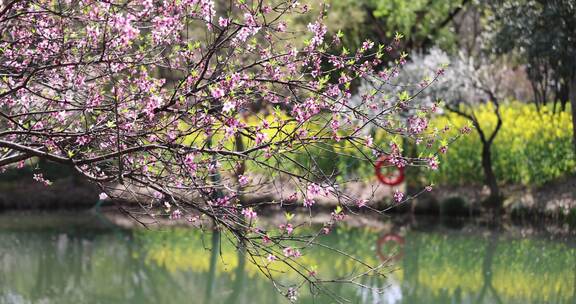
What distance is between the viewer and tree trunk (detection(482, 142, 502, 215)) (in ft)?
64.6

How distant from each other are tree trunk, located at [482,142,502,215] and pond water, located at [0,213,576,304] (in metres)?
0.92

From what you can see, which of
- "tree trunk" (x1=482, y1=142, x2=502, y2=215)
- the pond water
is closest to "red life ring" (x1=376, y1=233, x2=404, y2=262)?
the pond water

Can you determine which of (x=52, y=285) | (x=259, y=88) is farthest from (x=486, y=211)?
(x=259, y=88)

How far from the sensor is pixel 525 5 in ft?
58.2

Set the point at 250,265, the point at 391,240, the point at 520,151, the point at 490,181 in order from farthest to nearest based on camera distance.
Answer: the point at 520,151, the point at 490,181, the point at 391,240, the point at 250,265

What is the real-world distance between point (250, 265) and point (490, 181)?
674 cm

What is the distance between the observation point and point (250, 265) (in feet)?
50.9

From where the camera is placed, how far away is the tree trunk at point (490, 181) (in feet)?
64.6

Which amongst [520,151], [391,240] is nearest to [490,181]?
[520,151]

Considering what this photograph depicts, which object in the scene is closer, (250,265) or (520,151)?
(250,265)

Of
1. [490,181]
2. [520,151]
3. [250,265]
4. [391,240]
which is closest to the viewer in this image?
[250,265]

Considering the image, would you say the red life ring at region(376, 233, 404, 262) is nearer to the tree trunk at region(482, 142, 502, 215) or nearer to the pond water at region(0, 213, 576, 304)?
the pond water at region(0, 213, 576, 304)

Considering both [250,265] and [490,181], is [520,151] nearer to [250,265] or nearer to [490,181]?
[490,181]

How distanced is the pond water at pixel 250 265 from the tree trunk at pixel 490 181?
3.00ft
